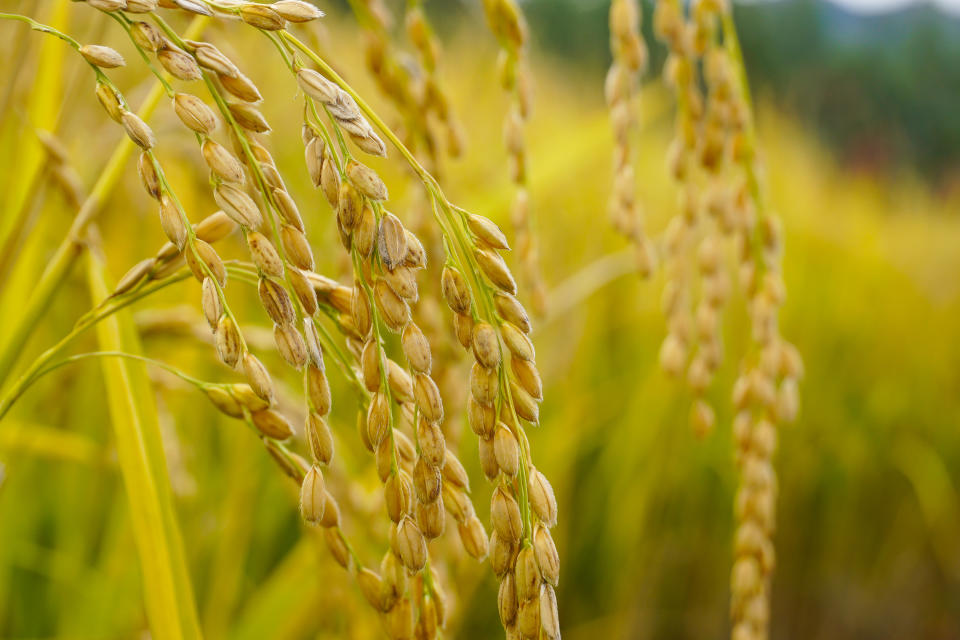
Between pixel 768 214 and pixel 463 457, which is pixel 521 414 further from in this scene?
pixel 463 457

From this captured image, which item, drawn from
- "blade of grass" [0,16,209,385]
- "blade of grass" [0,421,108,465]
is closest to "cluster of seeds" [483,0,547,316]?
"blade of grass" [0,16,209,385]

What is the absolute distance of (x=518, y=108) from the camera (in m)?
0.76

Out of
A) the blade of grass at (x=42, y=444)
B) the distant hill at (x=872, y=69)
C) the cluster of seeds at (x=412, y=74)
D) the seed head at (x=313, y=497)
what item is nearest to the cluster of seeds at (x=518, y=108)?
the cluster of seeds at (x=412, y=74)

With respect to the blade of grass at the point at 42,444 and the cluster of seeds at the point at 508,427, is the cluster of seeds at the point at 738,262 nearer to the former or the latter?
the cluster of seeds at the point at 508,427

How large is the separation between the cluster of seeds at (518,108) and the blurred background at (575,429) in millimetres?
129

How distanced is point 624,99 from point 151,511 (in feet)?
1.73

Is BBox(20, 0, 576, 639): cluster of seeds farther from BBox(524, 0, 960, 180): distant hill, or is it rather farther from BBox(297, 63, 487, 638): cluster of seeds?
BBox(524, 0, 960, 180): distant hill

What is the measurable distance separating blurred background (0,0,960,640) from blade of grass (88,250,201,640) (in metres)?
0.22

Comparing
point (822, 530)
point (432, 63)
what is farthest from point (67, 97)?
point (822, 530)

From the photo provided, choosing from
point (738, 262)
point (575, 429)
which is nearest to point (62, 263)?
point (738, 262)

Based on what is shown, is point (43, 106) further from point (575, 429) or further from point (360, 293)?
point (575, 429)

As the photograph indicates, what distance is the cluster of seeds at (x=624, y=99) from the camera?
2.43 ft

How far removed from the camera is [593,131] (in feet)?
5.18

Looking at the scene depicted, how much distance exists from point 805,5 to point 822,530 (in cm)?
1383
